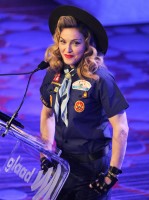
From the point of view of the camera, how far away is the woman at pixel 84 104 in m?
1.94

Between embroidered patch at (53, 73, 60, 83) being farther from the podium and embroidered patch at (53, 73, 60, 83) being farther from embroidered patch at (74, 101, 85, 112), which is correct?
the podium

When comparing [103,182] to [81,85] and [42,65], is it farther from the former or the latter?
[42,65]

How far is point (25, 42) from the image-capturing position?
16.8 feet

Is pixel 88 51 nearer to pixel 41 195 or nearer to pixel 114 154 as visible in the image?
→ pixel 114 154

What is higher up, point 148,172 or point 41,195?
point 41,195

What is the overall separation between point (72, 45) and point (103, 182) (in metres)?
0.53

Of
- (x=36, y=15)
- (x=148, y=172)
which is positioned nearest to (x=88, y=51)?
(x=148, y=172)

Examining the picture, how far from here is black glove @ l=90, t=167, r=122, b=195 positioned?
77.0 inches

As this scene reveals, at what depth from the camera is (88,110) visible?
77.8 inches

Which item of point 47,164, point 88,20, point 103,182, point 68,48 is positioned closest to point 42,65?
point 68,48

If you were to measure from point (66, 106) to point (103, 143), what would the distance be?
22 cm

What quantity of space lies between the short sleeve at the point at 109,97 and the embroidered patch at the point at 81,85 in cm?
5

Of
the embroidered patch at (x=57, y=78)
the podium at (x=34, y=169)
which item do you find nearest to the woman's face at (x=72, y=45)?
the embroidered patch at (x=57, y=78)

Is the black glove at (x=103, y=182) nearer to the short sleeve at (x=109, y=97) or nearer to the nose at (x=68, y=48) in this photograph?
the short sleeve at (x=109, y=97)
